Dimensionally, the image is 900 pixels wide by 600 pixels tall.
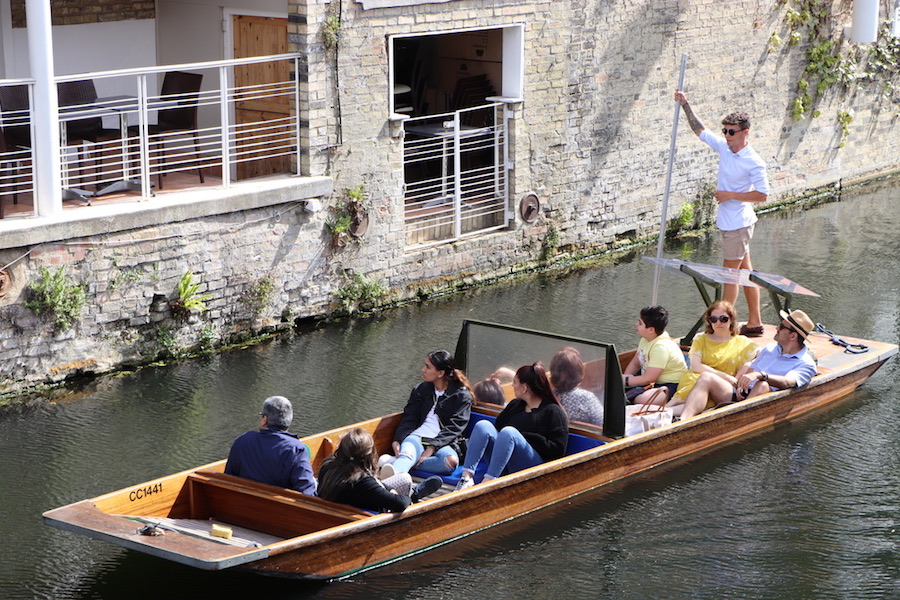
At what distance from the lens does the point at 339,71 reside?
12.2m

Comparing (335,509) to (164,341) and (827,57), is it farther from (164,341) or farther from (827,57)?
(827,57)

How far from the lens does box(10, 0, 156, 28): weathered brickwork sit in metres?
13.4

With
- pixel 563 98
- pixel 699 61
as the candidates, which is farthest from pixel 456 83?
pixel 699 61

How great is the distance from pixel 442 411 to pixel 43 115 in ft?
14.0

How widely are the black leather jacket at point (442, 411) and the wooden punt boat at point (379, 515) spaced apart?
193mm

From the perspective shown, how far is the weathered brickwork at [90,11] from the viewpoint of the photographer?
13.4m

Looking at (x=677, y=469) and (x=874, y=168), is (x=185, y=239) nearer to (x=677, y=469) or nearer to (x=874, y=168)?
(x=677, y=469)

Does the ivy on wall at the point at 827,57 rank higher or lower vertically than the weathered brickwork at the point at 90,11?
lower

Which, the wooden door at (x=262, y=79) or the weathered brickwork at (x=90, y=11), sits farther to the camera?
the weathered brickwork at (x=90, y=11)

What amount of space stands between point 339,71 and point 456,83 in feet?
11.1

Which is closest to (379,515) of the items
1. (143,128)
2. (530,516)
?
(530,516)

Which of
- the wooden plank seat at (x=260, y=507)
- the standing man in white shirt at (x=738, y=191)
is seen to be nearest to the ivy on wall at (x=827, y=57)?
the standing man in white shirt at (x=738, y=191)

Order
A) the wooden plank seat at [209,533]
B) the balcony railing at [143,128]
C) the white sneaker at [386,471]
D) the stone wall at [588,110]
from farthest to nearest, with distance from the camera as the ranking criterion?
the stone wall at [588,110], the balcony railing at [143,128], the white sneaker at [386,471], the wooden plank seat at [209,533]

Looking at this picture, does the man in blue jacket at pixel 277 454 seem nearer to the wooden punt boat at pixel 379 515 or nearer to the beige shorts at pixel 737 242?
the wooden punt boat at pixel 379 515
